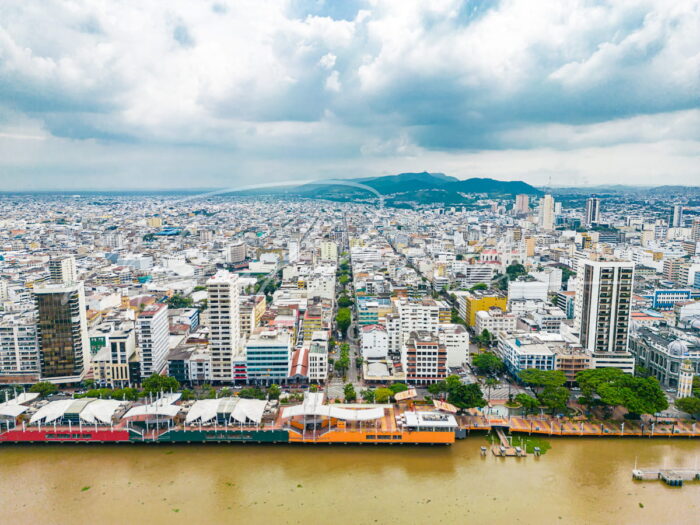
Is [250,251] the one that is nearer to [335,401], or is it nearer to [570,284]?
[570,284]

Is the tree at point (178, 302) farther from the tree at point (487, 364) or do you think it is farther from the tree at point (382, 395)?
the tree at point (487, 364)

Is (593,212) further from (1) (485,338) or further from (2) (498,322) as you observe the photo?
(1) (485,338)

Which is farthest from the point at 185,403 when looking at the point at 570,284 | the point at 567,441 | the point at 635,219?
the point at 635,219

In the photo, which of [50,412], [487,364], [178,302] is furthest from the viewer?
[178,302]

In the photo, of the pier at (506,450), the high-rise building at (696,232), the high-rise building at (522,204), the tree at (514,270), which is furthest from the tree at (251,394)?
the high-rise building at (522,204)

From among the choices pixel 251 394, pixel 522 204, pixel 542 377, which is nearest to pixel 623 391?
pixel 542 377

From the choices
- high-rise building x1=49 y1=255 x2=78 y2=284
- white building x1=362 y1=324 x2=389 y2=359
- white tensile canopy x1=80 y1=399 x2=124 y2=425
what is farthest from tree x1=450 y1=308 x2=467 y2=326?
high-rise building x1=49 y1=255 x2=78 y2=284
